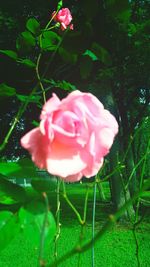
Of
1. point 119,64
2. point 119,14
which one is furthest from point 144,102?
point 119,14

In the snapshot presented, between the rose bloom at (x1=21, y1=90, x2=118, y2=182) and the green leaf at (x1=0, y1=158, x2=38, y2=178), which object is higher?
the rose bloom at (x1=21, y1=90, x2=118, y2=182)

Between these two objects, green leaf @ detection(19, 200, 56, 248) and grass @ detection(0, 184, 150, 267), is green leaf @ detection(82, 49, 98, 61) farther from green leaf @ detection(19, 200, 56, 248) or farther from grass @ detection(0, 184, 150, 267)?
Result: grass @ detection(0, 184, 150, 267)

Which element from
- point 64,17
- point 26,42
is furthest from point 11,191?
point 64,17

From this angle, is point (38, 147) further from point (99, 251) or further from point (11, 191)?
point (99, 251)

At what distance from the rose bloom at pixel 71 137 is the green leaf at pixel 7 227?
0.27 ft

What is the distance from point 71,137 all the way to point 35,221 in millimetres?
89

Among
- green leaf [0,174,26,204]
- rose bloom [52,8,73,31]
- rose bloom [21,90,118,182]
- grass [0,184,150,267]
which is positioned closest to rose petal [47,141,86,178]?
rose bloom [21,90,118,182]

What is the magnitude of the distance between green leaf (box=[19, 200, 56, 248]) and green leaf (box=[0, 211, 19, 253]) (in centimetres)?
2

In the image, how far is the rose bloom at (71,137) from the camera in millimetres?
392

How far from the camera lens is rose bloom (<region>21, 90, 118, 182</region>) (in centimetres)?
39

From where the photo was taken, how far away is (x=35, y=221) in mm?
420

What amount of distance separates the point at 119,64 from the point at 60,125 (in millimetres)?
Answer: 7990

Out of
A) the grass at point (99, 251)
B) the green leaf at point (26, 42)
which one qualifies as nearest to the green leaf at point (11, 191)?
the green leaf at point (26, 42)

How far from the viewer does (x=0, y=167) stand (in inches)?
23.4
